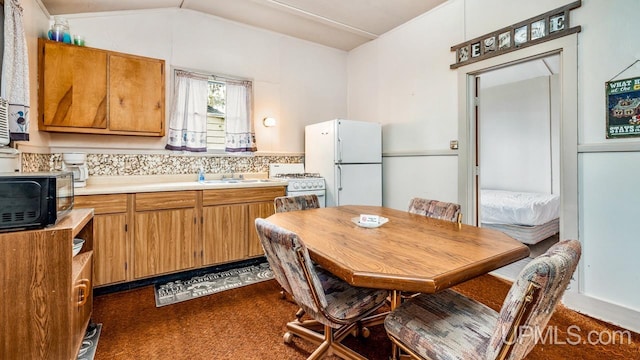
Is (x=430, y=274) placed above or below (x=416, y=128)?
below

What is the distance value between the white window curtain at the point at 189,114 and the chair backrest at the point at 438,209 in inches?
99.6

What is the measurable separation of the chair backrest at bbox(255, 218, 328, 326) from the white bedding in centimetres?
326

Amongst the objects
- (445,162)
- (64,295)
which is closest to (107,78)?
(64,295)

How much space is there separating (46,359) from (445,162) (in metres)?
3.47

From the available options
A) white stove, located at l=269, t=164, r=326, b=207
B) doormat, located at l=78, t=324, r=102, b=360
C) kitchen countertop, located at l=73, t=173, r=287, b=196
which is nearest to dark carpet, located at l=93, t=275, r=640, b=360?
doormat, located at l=78, t=324, r=102, b=360

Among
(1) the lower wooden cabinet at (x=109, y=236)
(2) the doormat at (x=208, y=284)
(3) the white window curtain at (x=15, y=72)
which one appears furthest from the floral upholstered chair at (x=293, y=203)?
(3) the white window curtain at (x=15, y=72)

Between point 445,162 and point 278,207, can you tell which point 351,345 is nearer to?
point 278,207

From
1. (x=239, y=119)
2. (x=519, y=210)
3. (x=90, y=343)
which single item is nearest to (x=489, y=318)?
(x=90, y=343)

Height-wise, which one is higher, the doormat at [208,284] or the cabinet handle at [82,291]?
the cabinet handle at [82,291]

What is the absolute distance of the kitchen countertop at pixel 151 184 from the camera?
8.24 feet

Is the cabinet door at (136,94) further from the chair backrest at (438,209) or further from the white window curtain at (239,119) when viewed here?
the chair backrest at (438,209)

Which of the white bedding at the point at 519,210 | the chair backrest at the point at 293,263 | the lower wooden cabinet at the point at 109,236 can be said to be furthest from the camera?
the white bedding at the point at 519,210

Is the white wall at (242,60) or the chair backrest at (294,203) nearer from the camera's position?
the chair backrest at (294,203)

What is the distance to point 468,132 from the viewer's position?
303 centimetres
